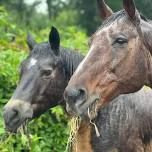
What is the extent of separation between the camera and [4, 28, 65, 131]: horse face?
17.1 feet

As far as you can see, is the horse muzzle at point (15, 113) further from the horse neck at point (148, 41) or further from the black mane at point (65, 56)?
the horse neck at point (148, 41)

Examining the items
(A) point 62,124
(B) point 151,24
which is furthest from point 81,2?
(B) point 151,24

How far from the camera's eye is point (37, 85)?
544cm

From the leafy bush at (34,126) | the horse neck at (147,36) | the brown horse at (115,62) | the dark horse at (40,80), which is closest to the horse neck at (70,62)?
the dark horse at (40,80)

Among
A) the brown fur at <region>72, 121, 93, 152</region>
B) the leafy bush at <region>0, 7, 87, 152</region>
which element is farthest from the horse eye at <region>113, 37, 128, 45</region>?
the leafy bush at <region>0, 7, 87, 152</region>

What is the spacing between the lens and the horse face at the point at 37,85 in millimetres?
5223

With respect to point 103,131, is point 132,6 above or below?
above

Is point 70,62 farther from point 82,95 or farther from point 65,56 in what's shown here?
point 82,95

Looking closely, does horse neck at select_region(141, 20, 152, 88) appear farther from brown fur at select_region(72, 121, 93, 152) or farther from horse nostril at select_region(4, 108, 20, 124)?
horse nostril at select_region(4, 108, 20, 124)

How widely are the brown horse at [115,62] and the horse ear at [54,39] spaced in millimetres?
1418

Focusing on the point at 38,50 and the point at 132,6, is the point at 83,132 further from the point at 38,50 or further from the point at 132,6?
the point at 132,6

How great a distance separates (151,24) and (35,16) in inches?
1008

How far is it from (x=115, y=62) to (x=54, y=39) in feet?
5.52

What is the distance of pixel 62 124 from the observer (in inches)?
278
